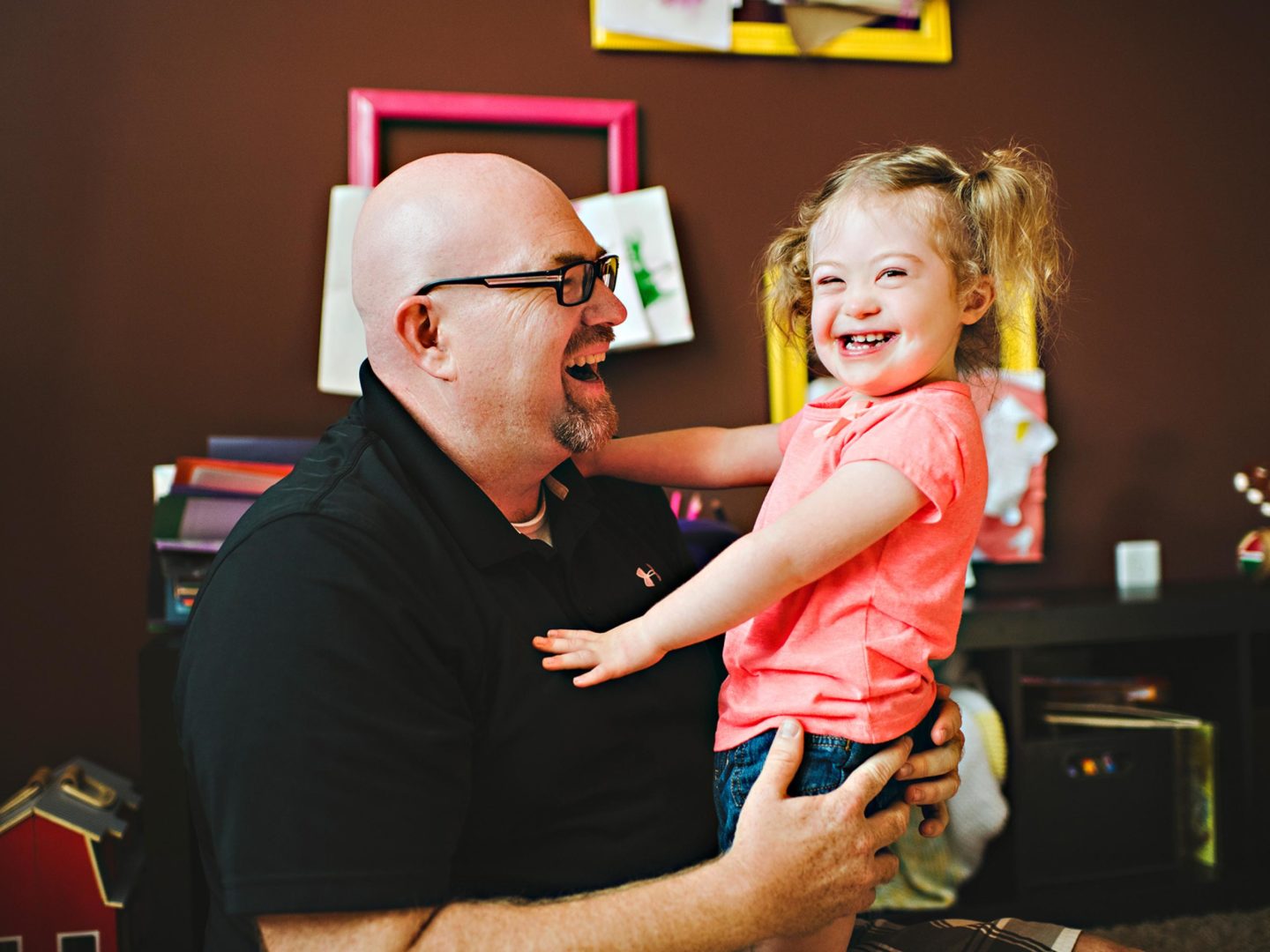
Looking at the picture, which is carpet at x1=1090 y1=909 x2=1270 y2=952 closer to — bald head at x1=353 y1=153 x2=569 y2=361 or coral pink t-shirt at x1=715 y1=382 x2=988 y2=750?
coral pink t-shirt at x1=715 y1=382 x2=988 y2=750

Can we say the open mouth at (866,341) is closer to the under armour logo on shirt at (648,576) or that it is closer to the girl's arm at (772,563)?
the girl's arm at (772,563)

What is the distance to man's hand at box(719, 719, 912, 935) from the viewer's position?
1.08 m

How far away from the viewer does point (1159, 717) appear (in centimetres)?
254

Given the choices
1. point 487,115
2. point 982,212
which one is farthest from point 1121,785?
point 487,115

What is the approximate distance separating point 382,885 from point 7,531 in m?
1.98

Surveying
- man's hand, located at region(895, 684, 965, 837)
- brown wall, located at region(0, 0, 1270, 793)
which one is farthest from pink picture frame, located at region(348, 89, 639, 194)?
man's hand, located at region(895, 684, 965, 837)

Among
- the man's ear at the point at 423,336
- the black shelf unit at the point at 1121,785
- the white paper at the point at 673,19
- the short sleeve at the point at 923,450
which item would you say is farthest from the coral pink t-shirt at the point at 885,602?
the white paper at the point at 673,19

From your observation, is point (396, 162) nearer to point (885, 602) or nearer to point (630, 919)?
point (885, 602)

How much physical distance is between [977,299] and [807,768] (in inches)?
23.7

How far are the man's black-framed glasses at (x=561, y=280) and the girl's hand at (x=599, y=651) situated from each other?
0.41m

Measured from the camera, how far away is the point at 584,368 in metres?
1.35

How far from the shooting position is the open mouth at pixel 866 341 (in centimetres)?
119

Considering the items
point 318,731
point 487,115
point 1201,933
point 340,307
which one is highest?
point 487,115

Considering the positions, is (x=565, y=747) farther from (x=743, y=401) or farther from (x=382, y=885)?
(x=743, y=401)
